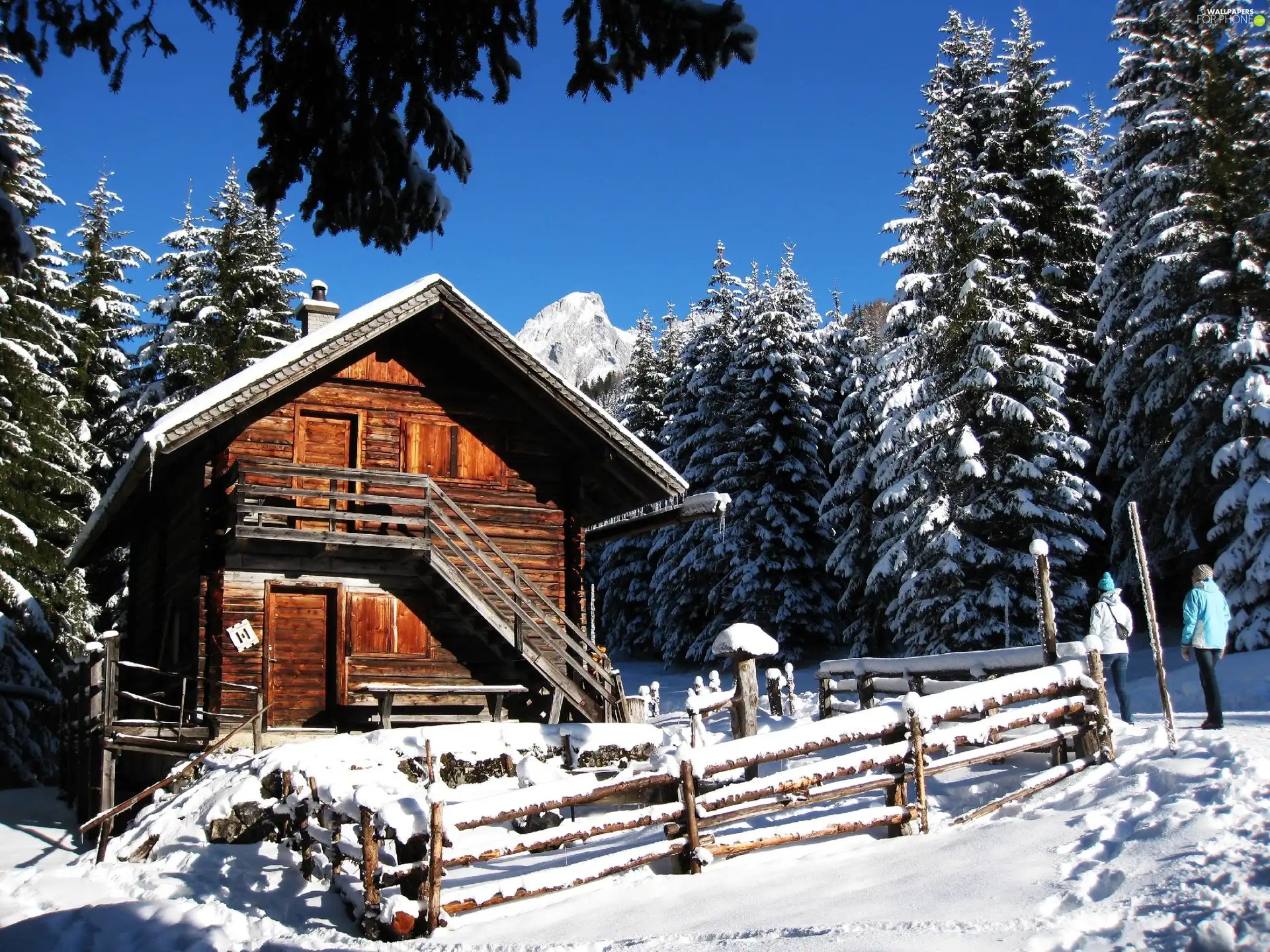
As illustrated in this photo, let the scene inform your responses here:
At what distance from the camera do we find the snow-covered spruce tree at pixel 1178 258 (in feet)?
81.8

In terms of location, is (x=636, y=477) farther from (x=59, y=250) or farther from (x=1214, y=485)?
(x=59, y=250)

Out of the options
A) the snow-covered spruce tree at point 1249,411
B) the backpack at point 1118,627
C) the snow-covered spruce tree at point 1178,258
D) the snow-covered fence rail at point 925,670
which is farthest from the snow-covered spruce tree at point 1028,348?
the backpack at point 1118,627

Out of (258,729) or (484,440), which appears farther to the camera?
(484,440)

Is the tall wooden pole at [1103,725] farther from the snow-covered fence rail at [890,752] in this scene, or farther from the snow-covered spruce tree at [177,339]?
the snow-covered spruce tree at [177,339]

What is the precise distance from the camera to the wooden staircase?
16875mm

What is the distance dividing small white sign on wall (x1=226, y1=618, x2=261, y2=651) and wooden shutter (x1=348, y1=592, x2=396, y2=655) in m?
1.52

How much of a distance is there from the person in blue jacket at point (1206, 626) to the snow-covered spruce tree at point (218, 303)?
27562mm

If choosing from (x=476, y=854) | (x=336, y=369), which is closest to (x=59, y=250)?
(x=336, y=369)

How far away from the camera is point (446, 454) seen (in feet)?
65.1

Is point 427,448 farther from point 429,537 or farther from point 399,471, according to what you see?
point 429,537

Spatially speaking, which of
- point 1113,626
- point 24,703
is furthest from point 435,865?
point 24,703

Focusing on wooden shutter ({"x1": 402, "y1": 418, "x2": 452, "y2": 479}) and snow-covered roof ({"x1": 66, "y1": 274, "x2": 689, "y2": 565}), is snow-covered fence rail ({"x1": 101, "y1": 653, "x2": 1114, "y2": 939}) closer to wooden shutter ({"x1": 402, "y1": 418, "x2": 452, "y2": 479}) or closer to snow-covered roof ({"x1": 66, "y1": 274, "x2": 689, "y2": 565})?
snow-covered roof ({"x1": 66, "y1": 274, "x2": 689, "y2": 565})

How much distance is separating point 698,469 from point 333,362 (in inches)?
931

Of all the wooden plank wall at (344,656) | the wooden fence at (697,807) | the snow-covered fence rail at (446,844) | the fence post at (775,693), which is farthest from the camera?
the fence post at (775,693)
